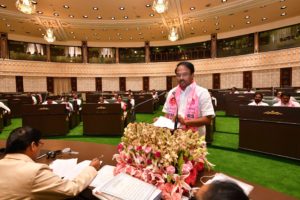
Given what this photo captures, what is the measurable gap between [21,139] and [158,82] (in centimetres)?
Result: 1815

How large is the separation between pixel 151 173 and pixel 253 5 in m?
12.9

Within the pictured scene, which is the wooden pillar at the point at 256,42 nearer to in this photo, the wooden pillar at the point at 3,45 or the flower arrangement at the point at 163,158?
the flower arrangement at the point at 163,158

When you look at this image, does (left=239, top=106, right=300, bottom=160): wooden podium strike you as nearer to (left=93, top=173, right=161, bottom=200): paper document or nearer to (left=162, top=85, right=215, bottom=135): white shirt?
(left=162, top=85, right=215, bottom=135): white shirt

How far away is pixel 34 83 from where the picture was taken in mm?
17516

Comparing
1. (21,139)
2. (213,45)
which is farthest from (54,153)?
(213,45)

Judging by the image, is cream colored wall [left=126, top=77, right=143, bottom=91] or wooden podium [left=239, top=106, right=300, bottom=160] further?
cream colored wall [left=126, top=77, right=143, bottom=91]

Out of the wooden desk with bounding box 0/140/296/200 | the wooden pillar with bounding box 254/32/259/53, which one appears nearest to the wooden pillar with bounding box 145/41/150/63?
the wooden pillar with bounding box 254/32/259/53

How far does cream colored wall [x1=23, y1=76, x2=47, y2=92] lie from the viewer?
17.2 m

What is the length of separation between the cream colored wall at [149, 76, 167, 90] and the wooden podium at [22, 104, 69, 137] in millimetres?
13685

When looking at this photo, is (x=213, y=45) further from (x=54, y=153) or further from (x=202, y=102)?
(x=54, y=153)

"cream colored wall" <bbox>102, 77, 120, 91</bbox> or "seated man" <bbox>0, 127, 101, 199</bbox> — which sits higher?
"cream colored wall" <bbox>102, 77, 120, 91</bbox>

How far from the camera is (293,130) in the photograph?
12.3ft

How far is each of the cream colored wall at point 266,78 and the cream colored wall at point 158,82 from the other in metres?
7.19

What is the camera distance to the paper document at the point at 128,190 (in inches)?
44.7
